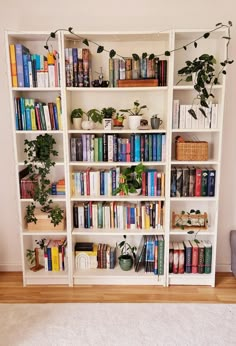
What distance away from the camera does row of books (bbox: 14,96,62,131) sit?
257 cm

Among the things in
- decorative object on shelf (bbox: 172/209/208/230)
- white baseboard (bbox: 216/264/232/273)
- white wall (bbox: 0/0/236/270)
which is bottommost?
white baseboard (bbox: 216/264/232/273)

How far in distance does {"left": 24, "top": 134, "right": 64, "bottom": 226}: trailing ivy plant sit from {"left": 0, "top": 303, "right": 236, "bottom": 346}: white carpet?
74cm

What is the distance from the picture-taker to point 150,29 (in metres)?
2.67

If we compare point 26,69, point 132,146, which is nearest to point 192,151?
point 132,146

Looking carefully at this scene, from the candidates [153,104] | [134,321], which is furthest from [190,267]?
[153,104]

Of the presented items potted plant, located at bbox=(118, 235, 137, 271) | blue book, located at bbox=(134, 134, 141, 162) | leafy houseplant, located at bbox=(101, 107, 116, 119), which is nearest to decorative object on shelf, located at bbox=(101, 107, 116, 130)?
leafy houseplant, located at bbox=(101, 107, 116, 119)

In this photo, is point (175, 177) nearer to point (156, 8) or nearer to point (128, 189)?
point (128, 189)

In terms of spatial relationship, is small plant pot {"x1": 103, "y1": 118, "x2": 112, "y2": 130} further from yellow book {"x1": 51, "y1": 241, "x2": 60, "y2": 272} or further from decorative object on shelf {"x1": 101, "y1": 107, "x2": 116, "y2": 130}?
yellow book {"x1": 51, "y1": 241, "x2": 60, "y2": 272}

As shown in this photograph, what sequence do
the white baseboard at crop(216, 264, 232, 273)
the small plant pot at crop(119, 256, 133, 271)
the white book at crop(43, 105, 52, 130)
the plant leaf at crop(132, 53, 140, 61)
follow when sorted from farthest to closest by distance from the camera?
1. the white baseboard at crop(216, 264, 232, 273)
2. the small plant pot at crop(119, 256, 133, 271)
3. the white book at crop(43, 105, 52, 130)
4. the plant leaf at crop(132, 53, 140, 61)

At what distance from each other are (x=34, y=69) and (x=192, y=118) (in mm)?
1333

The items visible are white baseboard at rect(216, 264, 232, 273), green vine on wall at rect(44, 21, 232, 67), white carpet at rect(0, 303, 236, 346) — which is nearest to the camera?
white carpet at rect(0, 303, 236, 346)

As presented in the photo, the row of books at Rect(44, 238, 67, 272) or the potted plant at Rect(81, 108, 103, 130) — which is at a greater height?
the potted plant at Rect(81, 108, 103, 130)

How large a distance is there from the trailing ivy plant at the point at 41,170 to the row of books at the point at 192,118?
1.04 metres

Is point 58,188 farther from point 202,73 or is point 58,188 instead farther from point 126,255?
point 202,73
